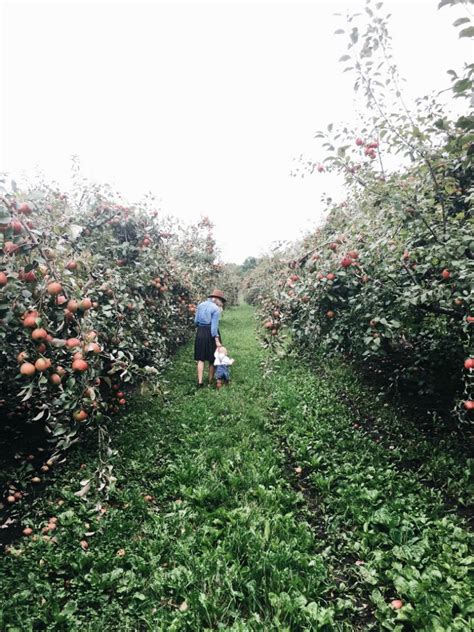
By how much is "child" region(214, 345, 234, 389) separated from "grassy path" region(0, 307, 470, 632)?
2.15 meters

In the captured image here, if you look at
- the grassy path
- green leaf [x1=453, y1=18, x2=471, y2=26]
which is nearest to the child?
A: the grassy path

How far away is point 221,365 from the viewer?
6273 mm

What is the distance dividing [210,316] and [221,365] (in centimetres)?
90

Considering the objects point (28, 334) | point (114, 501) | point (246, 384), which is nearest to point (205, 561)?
point (114, 501)

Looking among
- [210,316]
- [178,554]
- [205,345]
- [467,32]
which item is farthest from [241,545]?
[210,316]

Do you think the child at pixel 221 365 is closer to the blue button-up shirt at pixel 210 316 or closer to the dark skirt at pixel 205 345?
the dark skirt at pixel 205 345

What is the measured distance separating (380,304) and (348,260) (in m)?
0.50

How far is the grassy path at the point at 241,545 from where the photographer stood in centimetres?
201

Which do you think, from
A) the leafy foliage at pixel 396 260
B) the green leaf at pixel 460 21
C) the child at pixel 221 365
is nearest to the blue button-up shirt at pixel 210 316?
the child at pixel 221 365

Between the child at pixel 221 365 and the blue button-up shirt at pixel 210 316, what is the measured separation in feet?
1.14

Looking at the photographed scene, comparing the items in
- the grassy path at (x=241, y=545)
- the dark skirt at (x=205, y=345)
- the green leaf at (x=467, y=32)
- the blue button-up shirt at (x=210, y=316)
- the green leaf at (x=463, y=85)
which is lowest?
the grassy path at (x=241, y=545)

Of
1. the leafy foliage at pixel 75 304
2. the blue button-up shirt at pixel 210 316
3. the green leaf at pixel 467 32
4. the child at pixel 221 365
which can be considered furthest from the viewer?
the blue button-up shirt at pixel 210 316

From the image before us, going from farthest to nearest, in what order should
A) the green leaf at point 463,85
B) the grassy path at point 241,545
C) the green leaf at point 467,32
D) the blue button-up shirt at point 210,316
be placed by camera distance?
the blue button-up shirt at point 210,316
the grassy path at point 241,545
the green leaf at point 463,85
the green leaf at point 467,32

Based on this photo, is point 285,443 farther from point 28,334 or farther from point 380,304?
point 28,334
